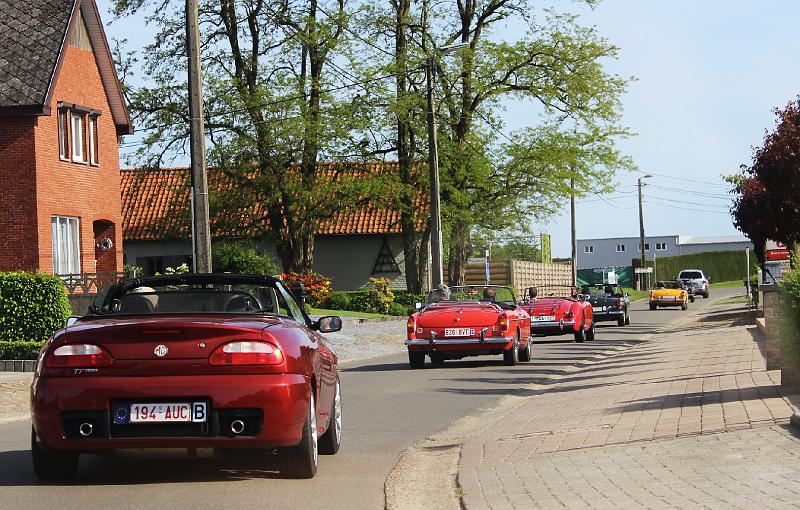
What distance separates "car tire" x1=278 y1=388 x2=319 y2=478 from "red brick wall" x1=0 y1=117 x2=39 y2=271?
23738 mm

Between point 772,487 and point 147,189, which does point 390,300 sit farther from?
point 772,487

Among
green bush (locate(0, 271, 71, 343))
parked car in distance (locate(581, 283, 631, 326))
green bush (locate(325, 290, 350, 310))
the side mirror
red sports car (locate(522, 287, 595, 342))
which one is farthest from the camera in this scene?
green bush (locate(325, 290, 350, 310))

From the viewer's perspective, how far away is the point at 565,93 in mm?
46938

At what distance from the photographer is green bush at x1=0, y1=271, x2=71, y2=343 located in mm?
23000

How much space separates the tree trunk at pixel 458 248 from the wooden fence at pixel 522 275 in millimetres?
6339

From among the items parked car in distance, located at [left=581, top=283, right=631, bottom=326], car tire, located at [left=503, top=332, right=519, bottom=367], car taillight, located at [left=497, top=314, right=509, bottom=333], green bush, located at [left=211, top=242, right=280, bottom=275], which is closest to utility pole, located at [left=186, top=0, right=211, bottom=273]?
A: car taillight, located at [left=497, top=314, right=509, bottom=333]

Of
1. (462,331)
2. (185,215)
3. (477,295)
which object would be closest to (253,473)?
(462,331)

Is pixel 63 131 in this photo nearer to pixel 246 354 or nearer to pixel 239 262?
pixel 239 262

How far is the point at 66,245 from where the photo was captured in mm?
33344

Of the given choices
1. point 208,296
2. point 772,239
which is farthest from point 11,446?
point 772,239

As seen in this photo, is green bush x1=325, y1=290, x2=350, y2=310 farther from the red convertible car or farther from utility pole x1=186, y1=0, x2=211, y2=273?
the red convertible car

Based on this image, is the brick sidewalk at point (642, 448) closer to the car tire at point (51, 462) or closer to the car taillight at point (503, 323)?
the car tire at point (51, 462)

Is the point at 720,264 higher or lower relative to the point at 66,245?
lower

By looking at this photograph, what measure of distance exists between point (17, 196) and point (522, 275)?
36.5 m
